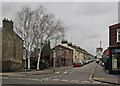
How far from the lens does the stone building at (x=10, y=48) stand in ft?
91.1

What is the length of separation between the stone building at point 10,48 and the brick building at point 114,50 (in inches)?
666

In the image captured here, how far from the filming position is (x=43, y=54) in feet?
136

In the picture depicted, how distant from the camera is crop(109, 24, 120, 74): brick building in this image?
21438 mm

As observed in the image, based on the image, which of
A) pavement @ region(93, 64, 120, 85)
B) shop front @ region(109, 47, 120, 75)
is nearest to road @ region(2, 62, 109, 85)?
pavement @ region(93, 64, 120, 85)

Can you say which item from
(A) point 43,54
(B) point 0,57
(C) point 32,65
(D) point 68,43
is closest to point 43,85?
(B) point 0,57

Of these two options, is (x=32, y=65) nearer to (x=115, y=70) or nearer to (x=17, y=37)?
(x=17, y=37)

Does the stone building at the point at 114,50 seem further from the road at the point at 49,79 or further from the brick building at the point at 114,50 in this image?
the road at the point at 49,79

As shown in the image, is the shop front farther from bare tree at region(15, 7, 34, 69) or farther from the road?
bare tree at region(15, 7, 34, 69)

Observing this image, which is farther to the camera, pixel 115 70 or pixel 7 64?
pixel 7 64

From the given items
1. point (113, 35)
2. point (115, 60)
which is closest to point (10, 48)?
point (113, 35)

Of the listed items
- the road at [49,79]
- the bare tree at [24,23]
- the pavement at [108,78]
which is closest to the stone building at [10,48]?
the bare tree at [24,23]

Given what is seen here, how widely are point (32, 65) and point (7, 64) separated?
26.5ft

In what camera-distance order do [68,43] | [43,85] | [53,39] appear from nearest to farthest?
1. [43,85]
2. [53,39]
3. [68,43]

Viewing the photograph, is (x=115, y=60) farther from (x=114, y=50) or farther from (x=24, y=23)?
(x=24, y=23)
